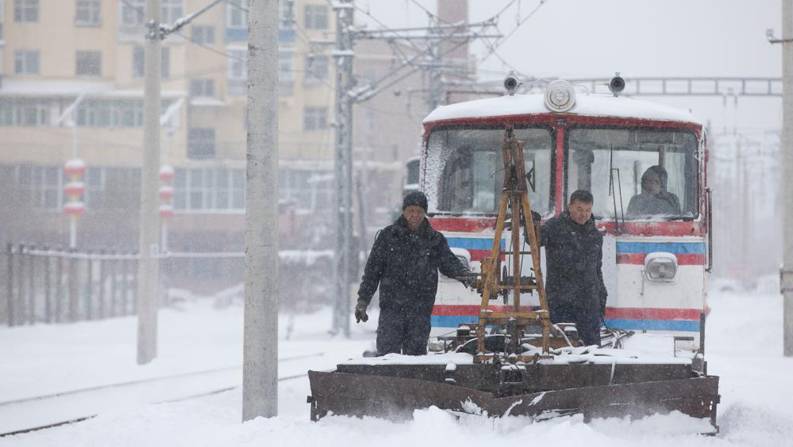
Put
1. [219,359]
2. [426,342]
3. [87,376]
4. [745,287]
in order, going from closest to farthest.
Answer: [426,342], [87,376], [219,359], [745,287]

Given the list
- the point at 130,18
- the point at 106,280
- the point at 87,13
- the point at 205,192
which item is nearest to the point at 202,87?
the point at 130,18

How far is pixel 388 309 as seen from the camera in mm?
9641

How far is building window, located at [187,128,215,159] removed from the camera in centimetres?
6128

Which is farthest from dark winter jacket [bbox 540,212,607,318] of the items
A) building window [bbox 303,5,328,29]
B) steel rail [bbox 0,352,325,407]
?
building window [bbox 303,5,328,29]

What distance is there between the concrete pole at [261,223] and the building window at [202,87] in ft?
170

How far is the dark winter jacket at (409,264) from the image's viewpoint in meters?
9.51

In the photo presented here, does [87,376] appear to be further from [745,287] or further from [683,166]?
[745,287]

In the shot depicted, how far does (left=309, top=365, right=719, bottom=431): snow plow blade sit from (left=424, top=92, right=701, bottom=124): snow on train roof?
305 centimetres

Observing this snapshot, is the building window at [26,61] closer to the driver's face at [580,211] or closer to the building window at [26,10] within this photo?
the building window at [26,10]

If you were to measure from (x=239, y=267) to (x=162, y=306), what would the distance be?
20.4ft

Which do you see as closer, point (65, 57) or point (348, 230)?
point (348, 230)

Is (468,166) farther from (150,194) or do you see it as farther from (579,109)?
(150,194)

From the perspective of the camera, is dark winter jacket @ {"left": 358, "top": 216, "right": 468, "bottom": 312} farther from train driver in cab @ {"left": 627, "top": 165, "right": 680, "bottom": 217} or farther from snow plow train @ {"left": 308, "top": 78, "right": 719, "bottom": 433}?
train driver in cab @ {"left": 627, "top": 165, "right": 680, "bottom": 217}

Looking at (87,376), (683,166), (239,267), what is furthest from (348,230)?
(239,267)
